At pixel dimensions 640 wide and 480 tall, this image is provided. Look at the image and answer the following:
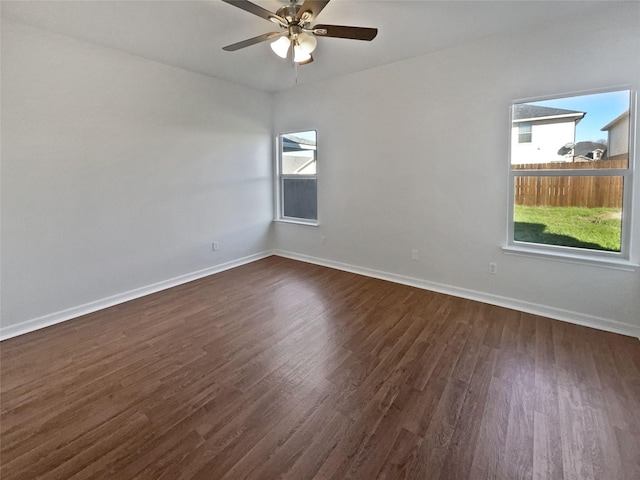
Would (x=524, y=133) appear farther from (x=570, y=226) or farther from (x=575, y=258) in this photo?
(x=575, y=258)

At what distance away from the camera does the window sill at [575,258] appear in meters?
2.60

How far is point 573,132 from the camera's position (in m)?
2.77

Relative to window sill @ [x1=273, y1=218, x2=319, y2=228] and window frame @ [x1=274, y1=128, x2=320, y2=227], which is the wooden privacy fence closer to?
window sill @ [x1=273, y1=218, x2=319, y2=228]

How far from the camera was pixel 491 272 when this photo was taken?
3.28m

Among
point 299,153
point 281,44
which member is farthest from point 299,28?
point 299,153

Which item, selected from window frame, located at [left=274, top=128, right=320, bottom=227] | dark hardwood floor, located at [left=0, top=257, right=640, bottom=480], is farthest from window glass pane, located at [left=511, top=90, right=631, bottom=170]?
window frame, located at [left=274, top=128, right=320, bottom=227]

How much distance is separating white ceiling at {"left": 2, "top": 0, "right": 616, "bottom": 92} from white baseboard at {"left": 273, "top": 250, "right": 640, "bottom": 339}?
2606 millimetres

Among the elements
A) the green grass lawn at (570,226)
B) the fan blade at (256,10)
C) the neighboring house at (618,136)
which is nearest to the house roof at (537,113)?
the neighboring house at (618,136)

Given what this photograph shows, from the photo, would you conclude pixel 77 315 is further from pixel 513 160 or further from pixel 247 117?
pixel 513 160

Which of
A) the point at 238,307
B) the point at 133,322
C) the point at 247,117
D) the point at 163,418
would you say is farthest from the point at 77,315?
the point at 247,117

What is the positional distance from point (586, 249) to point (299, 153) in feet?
12.4

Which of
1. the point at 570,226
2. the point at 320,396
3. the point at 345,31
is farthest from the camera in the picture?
the point at 570,226

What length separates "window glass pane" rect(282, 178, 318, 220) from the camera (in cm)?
480

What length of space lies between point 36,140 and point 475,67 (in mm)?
4256
